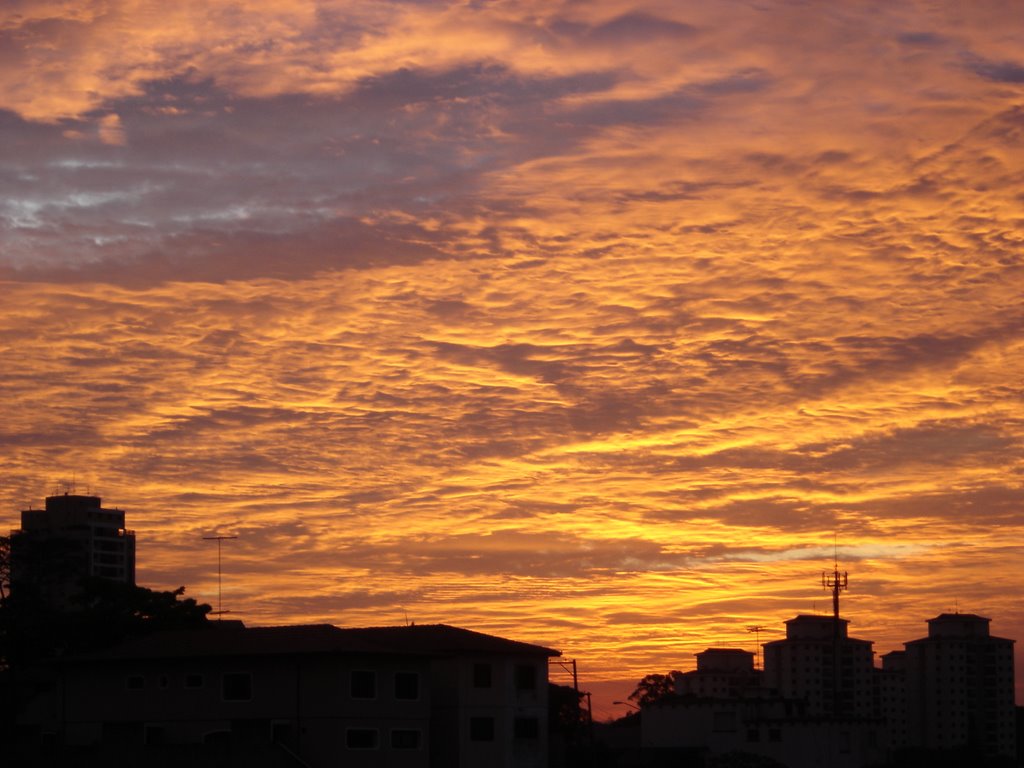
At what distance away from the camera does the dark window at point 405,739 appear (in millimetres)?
58969

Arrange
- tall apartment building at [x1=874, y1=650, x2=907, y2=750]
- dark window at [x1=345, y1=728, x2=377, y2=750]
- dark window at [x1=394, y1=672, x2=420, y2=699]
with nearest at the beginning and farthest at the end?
1. dark window at [x1=345, y1=728, x2=377, y2=750]
2. dark window at [x1=394, y1=672, x2=420, y2=699]
3. tall apartment building at [x1=874, y1=650, x2=907, y2=750]

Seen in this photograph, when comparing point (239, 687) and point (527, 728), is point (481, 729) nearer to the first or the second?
point (527, 728)

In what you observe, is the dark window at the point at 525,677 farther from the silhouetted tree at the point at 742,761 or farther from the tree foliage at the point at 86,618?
the silhouetted tree at the point at 742,761

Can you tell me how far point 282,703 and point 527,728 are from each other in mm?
12494

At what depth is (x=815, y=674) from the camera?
19912 centimetres

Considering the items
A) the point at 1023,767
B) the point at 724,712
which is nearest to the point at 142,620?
the point at 724,712

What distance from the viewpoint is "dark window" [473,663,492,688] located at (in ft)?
211

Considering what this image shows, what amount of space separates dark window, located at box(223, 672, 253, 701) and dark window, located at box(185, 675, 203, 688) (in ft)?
3.94

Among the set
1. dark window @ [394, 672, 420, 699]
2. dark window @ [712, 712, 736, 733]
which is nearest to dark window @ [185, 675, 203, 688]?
dark window @ [394, 672, 420, 699]

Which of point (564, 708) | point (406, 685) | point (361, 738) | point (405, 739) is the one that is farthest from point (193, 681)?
point (564, 708)

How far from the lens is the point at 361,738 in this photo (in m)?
58.0

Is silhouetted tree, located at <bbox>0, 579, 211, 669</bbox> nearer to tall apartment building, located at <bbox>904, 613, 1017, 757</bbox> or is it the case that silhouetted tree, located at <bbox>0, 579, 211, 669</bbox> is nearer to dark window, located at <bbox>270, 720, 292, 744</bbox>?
dark window, located at <bbox>270, 720, 292, 744</bbox>

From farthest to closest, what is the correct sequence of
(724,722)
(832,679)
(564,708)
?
(832,679), (724,722), (564,708)

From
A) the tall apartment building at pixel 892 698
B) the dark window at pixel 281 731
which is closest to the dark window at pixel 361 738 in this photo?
the dark window at pixel 281 731
